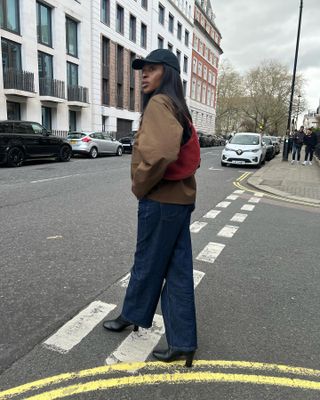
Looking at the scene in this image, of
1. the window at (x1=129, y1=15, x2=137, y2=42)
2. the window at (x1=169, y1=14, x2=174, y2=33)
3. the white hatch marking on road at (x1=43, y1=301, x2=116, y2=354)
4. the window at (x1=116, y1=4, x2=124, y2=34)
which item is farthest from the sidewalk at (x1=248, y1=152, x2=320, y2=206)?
the window at (x1=169, y1=14, x2=174, y2=33)

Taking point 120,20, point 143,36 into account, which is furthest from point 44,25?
point 143,36

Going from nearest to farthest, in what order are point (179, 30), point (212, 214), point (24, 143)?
point (212, 214) → point (24, 143) → point (179, 30)

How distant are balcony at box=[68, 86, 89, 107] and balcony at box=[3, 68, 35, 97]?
4.07 m

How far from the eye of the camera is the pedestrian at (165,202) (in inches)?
80.7

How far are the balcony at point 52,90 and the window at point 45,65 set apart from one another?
1.83 feet

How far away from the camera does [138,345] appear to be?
2.65m

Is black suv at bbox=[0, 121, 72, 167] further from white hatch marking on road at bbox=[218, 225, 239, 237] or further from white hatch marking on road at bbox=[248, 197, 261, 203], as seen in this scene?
white hatch marking on road at bbox=[218, 225, 239, 237]

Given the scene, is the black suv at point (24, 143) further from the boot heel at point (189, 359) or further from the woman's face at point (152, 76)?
the boot heel at point (189, 359)

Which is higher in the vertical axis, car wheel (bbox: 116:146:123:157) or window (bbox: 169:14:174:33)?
window (bbox: 169:14:174:33)

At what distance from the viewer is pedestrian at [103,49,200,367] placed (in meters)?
2.05

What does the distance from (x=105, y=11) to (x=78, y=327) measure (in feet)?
104

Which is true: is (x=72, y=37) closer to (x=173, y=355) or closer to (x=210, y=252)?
(x=210, y=252)

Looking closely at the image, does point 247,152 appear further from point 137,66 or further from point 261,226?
point 137,66

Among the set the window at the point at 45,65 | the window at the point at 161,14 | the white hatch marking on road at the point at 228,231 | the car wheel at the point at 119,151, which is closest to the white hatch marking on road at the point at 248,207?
the white hatch marking on road at the point at 228,231
